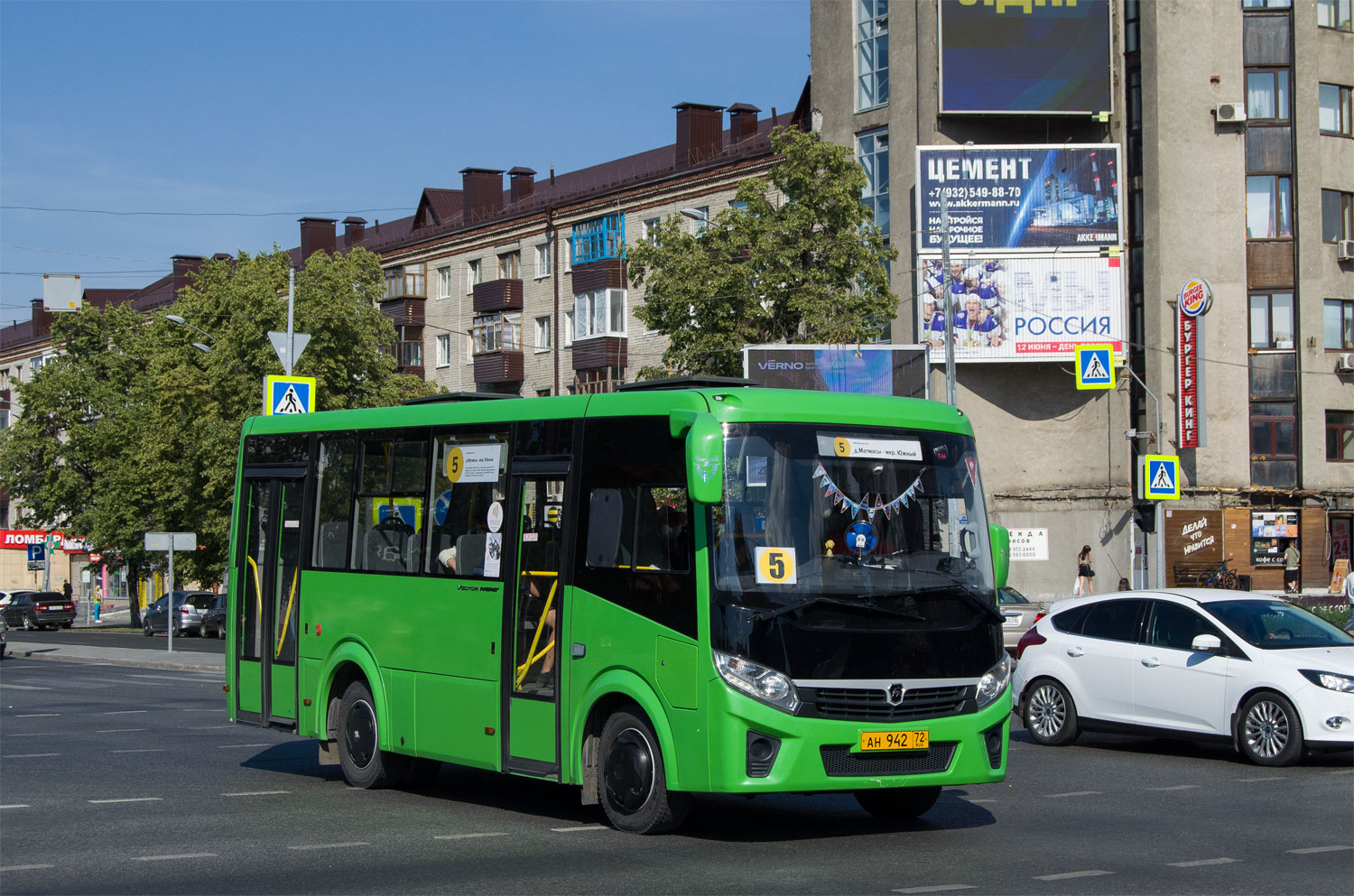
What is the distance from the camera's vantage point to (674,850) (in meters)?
9.14

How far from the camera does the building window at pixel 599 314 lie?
5656cm

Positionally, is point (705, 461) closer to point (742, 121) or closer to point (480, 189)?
point (742, 121)

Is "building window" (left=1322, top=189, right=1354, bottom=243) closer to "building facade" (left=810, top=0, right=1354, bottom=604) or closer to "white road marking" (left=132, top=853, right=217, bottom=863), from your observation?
"building facade" (left=810, top=0, right=1354, bottom=604)

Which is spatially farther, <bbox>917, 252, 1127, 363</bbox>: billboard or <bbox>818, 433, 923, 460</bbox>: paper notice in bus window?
<bbox>917, 252, 1127, 363</bbox>: billboard

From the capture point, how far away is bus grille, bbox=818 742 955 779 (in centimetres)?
914

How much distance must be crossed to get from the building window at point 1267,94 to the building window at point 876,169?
33.1 feet

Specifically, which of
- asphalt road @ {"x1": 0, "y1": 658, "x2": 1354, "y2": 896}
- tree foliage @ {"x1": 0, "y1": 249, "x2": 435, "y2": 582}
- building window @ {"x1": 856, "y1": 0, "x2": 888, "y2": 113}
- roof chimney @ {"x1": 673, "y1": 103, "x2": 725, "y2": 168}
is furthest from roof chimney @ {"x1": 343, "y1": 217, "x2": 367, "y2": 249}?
asphalt road @ {"x1": 0, "y1": 658, "x2": 1354, "y2": 896}

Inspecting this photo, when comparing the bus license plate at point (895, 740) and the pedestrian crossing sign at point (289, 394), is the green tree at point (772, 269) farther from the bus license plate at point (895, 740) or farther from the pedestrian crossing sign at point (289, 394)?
the bus license plate at point (895, 740)

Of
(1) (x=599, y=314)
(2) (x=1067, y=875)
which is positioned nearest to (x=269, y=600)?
(2) (x=1067, y=875)

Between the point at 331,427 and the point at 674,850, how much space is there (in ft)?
17.4

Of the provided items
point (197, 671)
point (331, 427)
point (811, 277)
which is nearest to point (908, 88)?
point (811, 277)

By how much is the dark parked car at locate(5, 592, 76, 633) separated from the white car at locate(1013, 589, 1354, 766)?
2196 inches

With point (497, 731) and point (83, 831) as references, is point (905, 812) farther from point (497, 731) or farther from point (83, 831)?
point (83, 831)

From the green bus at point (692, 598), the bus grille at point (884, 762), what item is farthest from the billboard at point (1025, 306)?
the bus grille at point (884, 762)
